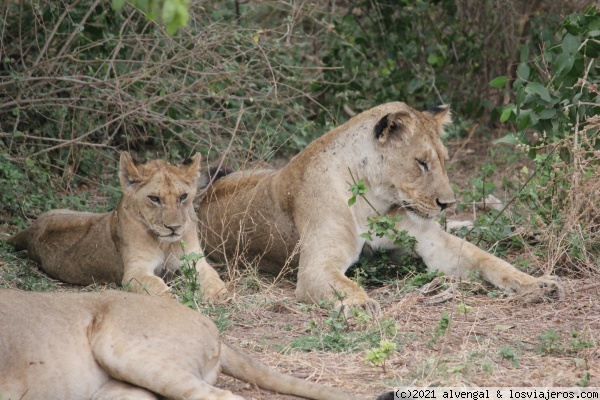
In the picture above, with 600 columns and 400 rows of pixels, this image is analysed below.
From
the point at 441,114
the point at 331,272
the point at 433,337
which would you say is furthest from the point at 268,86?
the point at 433,337

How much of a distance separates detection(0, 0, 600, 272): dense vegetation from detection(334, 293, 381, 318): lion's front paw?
4.67 feet

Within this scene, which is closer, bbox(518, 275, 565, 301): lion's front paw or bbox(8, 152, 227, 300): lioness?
bbox(518, 275, 565, 301): lion's front paw

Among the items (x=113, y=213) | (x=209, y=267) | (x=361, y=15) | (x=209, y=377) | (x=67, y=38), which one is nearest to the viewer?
(x=209, y=377)

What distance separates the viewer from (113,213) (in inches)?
282

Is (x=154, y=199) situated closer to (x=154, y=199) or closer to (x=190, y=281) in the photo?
(x=154, y=199)

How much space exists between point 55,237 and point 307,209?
6.18ft

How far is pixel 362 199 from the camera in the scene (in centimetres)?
685

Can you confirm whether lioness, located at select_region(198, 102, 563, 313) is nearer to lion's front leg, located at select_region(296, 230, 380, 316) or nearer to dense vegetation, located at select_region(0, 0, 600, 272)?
lion's front leg, located at select_region(296, 230, 380, 316)

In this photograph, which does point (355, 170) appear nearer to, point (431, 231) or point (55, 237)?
point (431, 231)

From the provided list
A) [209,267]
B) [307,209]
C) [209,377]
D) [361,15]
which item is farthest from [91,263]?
[361,15]

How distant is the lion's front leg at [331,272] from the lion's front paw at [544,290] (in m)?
0.98

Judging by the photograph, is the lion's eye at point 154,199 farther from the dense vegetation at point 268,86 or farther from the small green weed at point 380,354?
the small green weed at point 380,354

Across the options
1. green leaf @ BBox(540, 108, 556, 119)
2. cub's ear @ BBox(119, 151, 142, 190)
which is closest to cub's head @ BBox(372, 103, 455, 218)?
green leaf @ BBox(540, 108, 556, 119)

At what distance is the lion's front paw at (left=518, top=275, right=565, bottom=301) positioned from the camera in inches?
241
